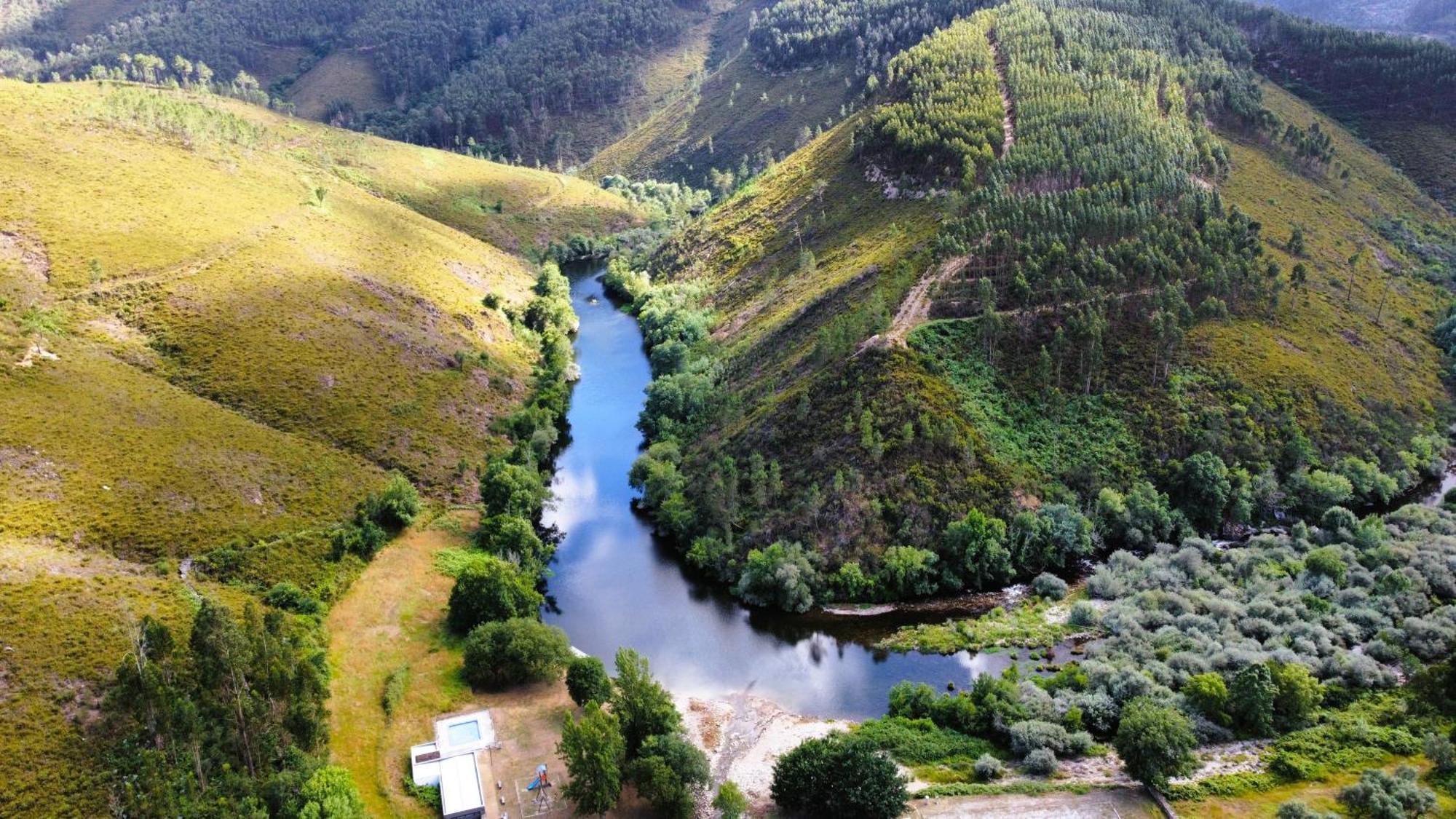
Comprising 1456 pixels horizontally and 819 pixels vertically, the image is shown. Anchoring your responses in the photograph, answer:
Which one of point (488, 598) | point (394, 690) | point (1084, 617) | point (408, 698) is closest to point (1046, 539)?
point (1084, 617)

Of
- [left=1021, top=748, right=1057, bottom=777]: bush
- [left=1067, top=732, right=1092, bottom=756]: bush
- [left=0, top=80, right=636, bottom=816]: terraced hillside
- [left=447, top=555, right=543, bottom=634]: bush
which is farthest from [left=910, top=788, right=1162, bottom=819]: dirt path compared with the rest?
[left=0, top=80, right=636, bottom=816]: terraced hillside

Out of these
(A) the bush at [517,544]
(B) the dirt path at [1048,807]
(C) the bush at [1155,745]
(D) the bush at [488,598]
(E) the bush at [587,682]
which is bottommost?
(B) the dirt path at [1048,807]

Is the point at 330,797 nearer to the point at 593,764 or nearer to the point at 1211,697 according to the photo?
the point at 593,764

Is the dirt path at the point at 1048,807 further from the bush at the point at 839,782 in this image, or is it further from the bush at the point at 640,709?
the bush at the point at 640,709

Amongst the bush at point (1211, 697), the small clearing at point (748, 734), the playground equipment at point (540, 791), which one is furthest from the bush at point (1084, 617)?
the playground equipment at point (540, 791)

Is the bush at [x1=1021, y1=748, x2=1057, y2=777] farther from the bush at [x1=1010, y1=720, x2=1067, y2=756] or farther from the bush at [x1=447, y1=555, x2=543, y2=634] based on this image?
the bush at [x1=447, y1=555, x2=543, y2=634]

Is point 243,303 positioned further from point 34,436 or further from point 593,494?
point 593,494
